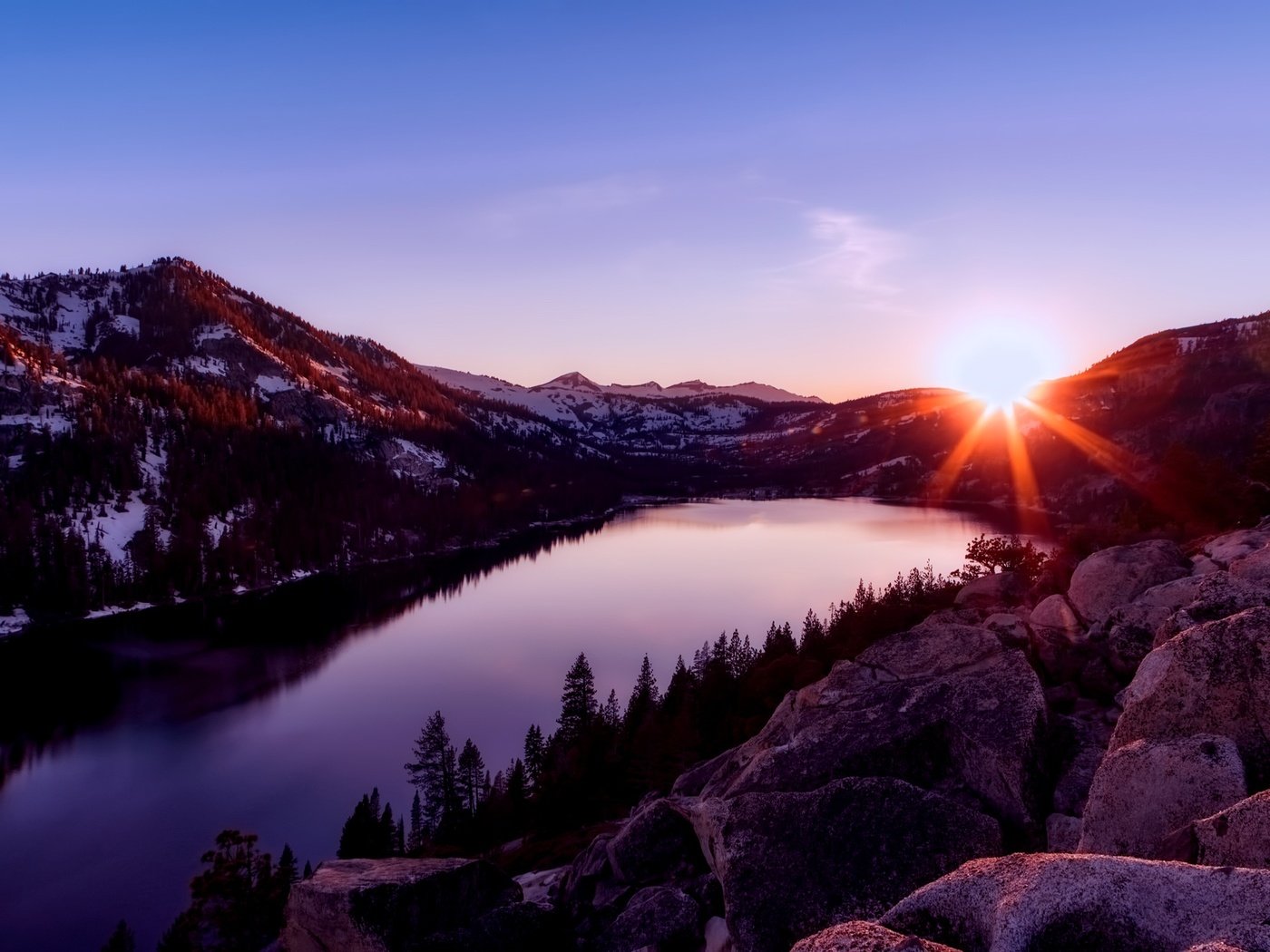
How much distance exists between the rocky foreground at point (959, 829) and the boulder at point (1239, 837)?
18mm

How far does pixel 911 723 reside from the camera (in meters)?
14.7

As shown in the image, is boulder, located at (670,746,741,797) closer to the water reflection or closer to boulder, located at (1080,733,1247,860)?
boulder, located at (1080,733,1247,860)

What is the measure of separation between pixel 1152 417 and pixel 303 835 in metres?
178

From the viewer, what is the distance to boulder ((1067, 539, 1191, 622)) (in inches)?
837

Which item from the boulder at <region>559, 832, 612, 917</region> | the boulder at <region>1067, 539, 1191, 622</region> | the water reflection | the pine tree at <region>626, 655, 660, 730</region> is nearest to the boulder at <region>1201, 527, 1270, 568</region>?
the boulder at <region>1067, 539, 1191, 622</region>

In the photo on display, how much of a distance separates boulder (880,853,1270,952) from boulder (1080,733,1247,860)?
290cm

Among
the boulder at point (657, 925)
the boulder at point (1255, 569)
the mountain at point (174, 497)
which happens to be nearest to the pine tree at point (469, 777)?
the boulder at point (657, 925)

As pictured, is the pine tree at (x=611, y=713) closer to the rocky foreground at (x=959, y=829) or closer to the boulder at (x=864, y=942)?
the rocky foreground at (x=959, y=829)

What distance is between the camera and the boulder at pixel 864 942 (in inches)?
224

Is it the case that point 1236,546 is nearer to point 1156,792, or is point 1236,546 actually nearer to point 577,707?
point 1156,792

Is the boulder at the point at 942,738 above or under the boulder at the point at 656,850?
above

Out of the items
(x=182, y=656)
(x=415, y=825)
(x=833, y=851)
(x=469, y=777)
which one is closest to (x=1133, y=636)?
(x=833, y=851)

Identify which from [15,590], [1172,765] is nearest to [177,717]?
[15,590]

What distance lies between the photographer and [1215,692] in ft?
33.0
